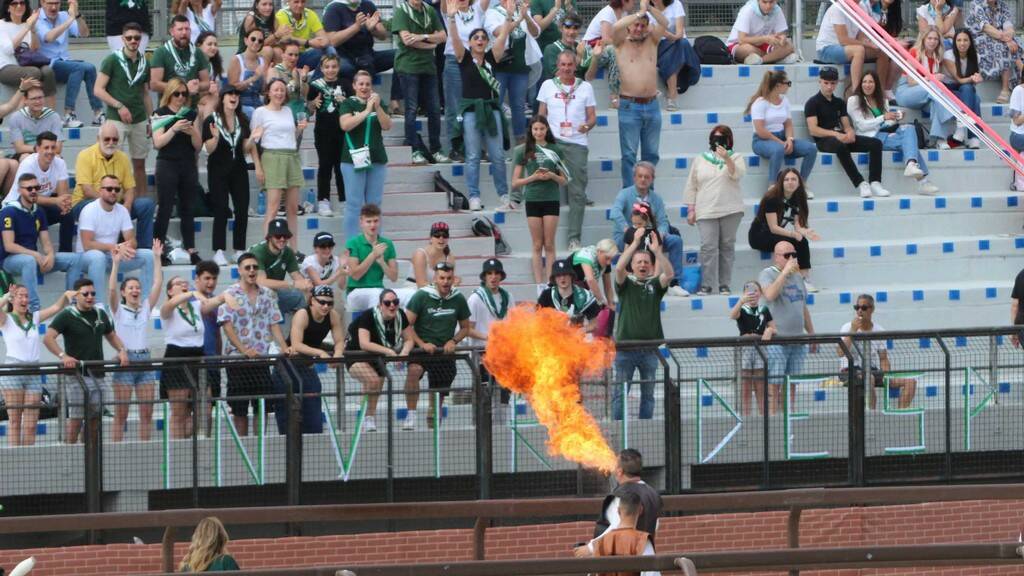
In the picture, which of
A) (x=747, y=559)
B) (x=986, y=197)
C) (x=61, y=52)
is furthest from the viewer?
→ (x=986, y=197)

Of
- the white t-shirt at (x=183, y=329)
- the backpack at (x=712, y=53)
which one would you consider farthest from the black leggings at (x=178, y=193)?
the backpack at (x=712, y=53)

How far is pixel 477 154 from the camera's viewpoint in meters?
20.0

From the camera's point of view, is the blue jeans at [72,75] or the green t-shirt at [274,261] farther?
the blue jeans at [72,75]

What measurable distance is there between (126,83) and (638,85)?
212 inches

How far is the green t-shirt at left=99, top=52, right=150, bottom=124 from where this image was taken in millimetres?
19188

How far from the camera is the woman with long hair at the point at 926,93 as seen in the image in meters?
22.0

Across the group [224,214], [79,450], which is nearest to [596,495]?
[79,450]

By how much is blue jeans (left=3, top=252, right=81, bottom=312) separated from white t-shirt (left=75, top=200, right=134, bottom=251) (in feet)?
0.57

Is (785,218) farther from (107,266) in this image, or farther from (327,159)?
(107,266)

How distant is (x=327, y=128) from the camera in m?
19.4

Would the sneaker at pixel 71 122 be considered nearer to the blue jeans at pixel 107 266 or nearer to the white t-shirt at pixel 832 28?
the blue jeans at pixel 107 266

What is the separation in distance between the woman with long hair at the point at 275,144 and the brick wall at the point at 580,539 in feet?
16.1

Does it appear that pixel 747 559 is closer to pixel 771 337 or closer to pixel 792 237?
pixel 771 337

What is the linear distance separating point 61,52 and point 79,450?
6.68 m
